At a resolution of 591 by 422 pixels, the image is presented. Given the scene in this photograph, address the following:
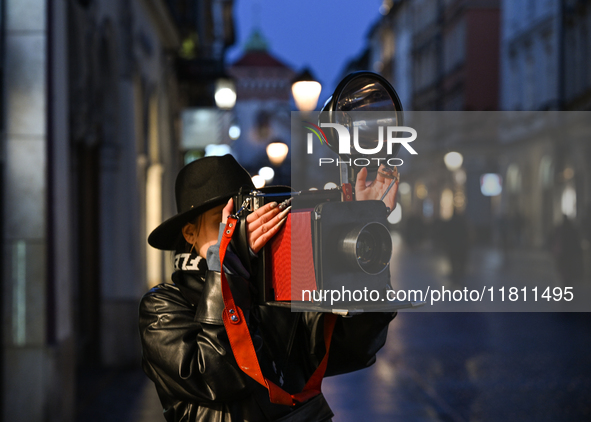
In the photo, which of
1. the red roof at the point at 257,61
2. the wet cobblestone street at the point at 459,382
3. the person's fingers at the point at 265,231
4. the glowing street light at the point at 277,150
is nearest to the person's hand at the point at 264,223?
the person's fingers at the point at 265,231

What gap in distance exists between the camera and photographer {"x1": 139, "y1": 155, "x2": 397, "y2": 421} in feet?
6.59

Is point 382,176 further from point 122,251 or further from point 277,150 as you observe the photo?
point 277,150

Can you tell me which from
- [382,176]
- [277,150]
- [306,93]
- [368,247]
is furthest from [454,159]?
[368,247]

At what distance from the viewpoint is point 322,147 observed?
219 cm

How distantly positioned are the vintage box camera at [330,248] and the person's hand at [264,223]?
0.02 meters

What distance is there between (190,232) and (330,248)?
68cm

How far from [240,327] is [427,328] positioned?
9.68m

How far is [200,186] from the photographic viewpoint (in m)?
2.32

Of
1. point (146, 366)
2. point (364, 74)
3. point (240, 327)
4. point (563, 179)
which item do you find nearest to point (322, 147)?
point (364, 74)

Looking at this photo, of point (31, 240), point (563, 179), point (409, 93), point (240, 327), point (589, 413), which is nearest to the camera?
point (240, 327)

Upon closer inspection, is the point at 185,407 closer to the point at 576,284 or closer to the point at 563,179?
the point at 576,284

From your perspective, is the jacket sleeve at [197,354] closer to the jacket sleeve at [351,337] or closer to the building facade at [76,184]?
the jacket sleeve at [351,337]

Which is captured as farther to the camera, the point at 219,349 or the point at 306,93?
the point at 306,93

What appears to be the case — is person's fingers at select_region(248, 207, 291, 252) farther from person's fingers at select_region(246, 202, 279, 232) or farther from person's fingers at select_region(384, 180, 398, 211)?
person's fingers at select_region(384, 180, 398, 211)
